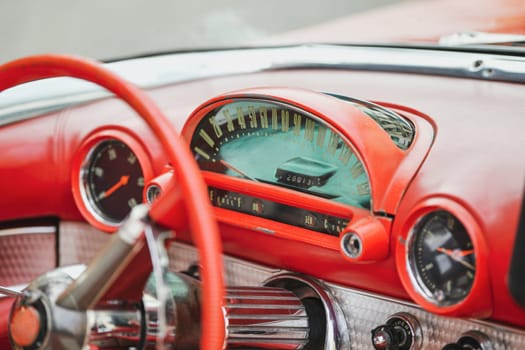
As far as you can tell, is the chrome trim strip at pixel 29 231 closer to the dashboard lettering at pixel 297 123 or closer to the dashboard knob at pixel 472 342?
the dashboard lettering at pixel 297 123

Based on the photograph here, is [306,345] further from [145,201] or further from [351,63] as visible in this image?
[351,63]

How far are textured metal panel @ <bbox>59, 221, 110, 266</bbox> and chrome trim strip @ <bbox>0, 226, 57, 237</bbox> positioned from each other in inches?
1.0

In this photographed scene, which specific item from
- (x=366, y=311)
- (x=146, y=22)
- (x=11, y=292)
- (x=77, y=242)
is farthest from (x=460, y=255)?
(x=146, y=22)

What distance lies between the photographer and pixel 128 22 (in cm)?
347

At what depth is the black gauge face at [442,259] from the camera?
1366 millimetres

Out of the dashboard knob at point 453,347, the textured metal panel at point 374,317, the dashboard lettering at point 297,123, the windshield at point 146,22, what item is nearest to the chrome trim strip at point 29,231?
the textured metal panel at point 374,317

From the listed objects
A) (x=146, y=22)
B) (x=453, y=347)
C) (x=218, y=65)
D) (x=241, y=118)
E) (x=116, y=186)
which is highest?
(x=146, y=22)

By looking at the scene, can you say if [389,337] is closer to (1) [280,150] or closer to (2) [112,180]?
(1) [280,150]

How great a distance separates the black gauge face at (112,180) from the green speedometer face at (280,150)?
188 millimetres

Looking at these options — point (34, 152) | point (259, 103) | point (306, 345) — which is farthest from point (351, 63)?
point (34, 152)

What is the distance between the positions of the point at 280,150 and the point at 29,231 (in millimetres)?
653

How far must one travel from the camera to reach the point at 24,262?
1925 millimetres

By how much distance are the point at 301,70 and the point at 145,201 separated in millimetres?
427

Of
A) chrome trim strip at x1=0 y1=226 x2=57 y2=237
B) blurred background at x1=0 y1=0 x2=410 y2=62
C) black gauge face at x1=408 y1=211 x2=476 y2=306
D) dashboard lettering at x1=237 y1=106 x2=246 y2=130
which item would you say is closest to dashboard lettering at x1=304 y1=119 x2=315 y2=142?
dashboard lettering at x1=237 y1=106 x2=246 y2=130
